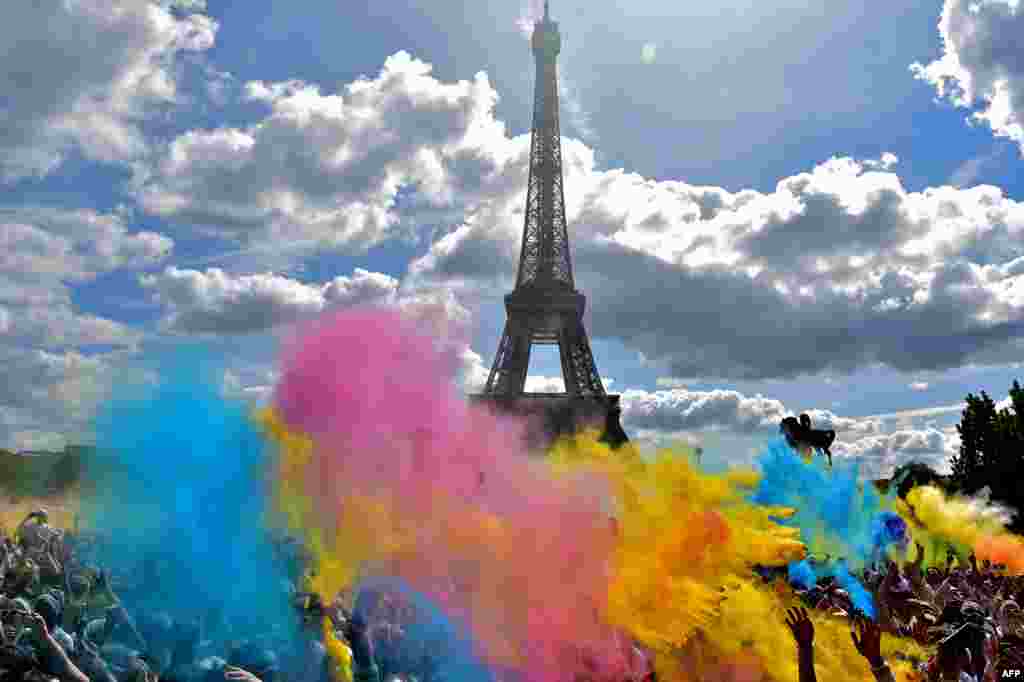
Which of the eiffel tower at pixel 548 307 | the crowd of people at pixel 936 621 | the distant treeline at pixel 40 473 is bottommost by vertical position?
the crowd of people at pixel 936 621

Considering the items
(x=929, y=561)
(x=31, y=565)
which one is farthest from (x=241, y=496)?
(x=929, y=561)

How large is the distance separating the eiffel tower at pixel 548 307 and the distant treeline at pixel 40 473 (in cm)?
4732

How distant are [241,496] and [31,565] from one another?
4.37m

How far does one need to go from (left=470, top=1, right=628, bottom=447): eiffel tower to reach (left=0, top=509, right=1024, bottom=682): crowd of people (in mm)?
48647

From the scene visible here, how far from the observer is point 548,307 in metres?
67.6

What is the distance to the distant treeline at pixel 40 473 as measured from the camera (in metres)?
9.12

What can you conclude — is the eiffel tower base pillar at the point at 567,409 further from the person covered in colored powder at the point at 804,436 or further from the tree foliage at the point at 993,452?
the person covered in colored powder at the point at 804,436

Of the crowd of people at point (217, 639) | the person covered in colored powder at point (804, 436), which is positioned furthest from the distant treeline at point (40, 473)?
the person covered in colored powder at point (804, 436)

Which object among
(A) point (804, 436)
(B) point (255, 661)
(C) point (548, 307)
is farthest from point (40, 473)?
(C) point (548, 307)

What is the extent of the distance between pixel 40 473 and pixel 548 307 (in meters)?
57.0

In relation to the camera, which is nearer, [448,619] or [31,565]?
[448,619]

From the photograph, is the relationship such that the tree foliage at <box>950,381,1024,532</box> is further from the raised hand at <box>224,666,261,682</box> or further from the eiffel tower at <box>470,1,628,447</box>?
the raised hand at <box>224,666,261,682</box>

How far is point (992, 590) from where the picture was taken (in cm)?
1567

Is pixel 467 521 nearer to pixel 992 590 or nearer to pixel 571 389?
pixel 992 590
